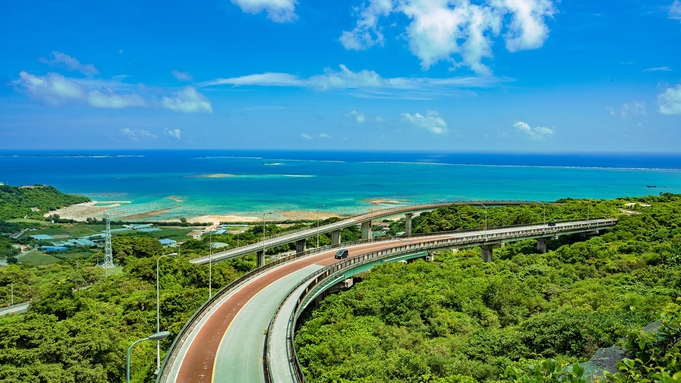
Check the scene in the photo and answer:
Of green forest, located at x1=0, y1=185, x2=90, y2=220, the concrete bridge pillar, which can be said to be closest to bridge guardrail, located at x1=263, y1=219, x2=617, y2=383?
the concrete bridge pillar

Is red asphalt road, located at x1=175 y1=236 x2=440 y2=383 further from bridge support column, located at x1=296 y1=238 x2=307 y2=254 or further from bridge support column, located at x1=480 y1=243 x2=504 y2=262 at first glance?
bridge support column, located at x1=480 y1=243 x2=504 y2=262

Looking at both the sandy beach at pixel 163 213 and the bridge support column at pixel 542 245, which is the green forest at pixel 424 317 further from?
the sandy beach at pixel 163 213

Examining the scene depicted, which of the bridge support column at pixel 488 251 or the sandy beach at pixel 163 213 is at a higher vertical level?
the bridge support column at pixel 488 251

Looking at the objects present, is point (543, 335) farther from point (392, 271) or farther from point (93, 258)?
point (93, 258)

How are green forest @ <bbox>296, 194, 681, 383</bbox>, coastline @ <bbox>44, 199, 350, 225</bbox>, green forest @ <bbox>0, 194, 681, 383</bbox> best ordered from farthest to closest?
coastline @ <bbox>44, 199, 350, 225</bbox>
green forest @ <bbox>0, 194, 681, 383</bbox>
green forest @ <bbox>296, 194, 681, 383</bbox>

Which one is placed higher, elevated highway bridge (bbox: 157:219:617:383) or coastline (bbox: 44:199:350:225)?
elevated highway bridge (bbox: 157:219:617:383)

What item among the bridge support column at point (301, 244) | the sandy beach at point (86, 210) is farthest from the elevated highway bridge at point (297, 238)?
the sandy beach at point (86, 210)

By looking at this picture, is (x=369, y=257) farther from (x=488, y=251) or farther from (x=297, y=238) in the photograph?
(x=488, y=251)
